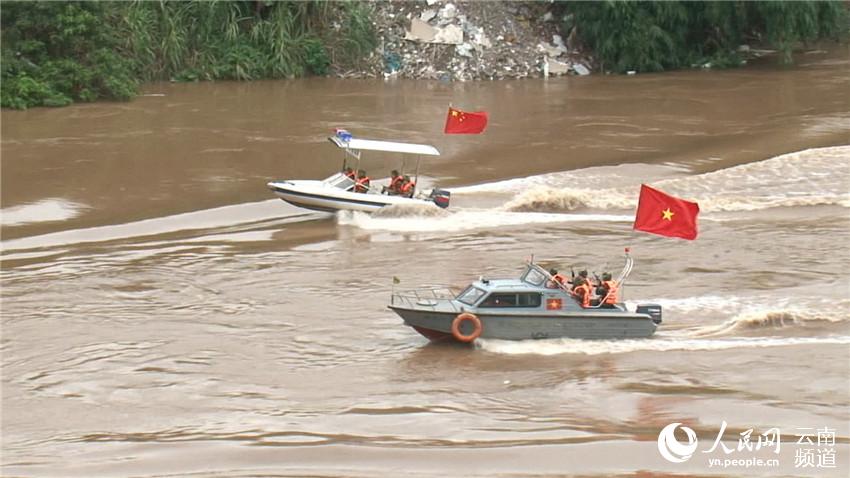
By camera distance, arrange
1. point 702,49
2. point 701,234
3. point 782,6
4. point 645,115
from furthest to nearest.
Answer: point 702,49 → point 782,6 → point 645,115 → point 701,234

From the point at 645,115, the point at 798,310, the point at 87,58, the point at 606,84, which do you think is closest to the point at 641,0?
the point at 606,84

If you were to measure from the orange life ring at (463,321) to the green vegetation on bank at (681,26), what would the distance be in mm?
25718

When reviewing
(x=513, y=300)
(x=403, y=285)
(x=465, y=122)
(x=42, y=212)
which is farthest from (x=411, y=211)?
(x=513, y=300)

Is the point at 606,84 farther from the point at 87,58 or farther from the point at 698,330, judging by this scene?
the point at 698,330

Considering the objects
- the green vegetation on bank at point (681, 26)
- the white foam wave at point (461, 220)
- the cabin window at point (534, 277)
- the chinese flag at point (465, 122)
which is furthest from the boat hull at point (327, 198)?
the green vegetation on bank at point (681, 26)

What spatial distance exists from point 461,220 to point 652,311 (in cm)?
787

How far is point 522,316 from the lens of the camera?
61.9 ft

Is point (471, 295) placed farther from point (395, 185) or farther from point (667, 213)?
point (395, 185)

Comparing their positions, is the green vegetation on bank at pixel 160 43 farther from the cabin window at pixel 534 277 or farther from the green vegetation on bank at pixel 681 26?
the cabin window at pixel 534 277

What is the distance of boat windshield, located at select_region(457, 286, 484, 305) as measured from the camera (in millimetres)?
18969

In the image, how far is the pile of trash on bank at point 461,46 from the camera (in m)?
43.4

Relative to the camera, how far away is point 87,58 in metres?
37.8

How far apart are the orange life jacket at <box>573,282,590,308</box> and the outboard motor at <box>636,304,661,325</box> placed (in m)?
0.81

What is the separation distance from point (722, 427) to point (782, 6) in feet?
94.3
